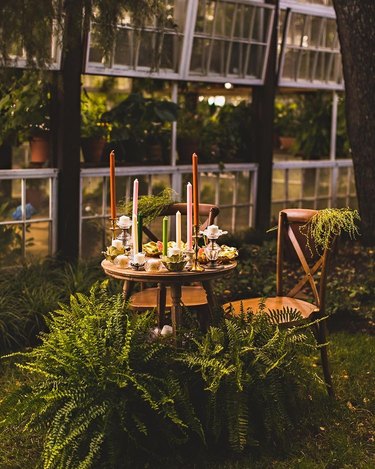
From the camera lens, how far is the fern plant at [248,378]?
13.3 feet

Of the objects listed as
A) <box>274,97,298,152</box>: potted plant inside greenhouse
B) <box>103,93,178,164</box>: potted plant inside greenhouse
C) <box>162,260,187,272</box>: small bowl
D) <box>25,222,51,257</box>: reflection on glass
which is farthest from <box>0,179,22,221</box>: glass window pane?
<box>274,97,298,152</box>: potted plant inside greenhouse

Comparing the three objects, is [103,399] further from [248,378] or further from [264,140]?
[264,140]

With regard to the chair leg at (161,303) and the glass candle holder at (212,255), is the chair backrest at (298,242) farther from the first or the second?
the chair leg at (161,303)

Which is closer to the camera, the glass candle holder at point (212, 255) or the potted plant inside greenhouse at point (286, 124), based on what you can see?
the glass candle holder at point (212, 255)

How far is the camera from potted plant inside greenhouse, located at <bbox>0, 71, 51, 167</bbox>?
7160 mm

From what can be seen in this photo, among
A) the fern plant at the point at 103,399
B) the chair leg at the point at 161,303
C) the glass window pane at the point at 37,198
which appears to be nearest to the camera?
the fern plant at the point at 103,399

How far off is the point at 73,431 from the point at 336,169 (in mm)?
7337

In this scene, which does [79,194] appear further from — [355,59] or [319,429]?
[319,429]

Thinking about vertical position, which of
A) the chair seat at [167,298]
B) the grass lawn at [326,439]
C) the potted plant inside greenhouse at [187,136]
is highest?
the potted plant inside greenhouse at [187,136]

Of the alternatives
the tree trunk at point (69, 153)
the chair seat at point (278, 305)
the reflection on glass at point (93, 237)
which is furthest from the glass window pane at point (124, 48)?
the chair seat at point (278, 305)

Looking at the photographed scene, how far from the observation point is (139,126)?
8086 millimetres

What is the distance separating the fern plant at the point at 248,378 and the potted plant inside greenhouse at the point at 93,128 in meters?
3.74

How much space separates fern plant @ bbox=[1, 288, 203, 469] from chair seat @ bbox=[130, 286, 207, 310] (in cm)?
81

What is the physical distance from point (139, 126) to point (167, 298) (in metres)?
3.13
